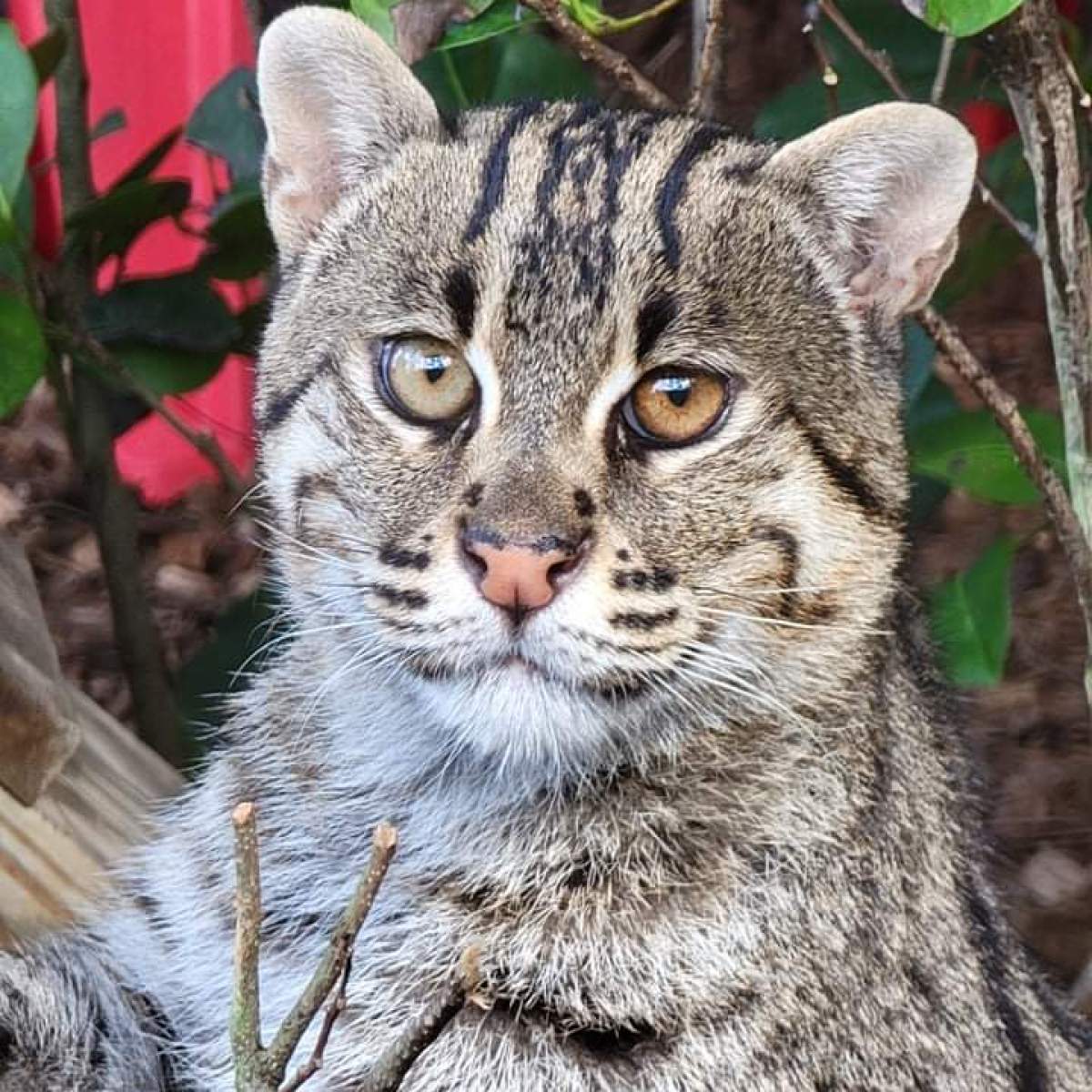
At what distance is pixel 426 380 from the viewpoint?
134 inches

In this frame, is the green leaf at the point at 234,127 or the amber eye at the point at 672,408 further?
the green leaf at the point at 234,127

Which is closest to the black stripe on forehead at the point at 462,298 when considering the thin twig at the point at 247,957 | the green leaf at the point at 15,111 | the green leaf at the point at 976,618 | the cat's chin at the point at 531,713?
the cat's chin at the point at 531,713

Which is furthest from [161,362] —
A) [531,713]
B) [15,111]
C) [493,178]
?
[531,713]

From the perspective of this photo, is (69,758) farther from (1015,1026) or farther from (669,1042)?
(1015,1026)

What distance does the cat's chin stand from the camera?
3.19 m

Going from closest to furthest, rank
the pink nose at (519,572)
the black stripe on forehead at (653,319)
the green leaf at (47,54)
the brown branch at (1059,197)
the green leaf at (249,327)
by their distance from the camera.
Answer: the pink nose at (519,572) → the black stripe on forehead at (653,319) → the brown branch at (1059,197) → the green leaf at (47,54) → the green leaf at (249,327)

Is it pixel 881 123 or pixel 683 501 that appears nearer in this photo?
pixel 683 501

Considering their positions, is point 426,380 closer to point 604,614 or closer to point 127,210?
point 604,614

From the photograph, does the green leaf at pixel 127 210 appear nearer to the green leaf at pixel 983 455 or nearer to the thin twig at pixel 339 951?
the green leaf at pixel 983 455

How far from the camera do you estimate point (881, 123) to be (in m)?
3.46

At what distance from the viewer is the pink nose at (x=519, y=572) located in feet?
9.91

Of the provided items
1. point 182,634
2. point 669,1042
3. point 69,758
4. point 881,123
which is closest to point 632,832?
point 669,1042

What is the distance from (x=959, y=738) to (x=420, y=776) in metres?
1.05

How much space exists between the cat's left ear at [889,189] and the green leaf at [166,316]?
1.83 metres
